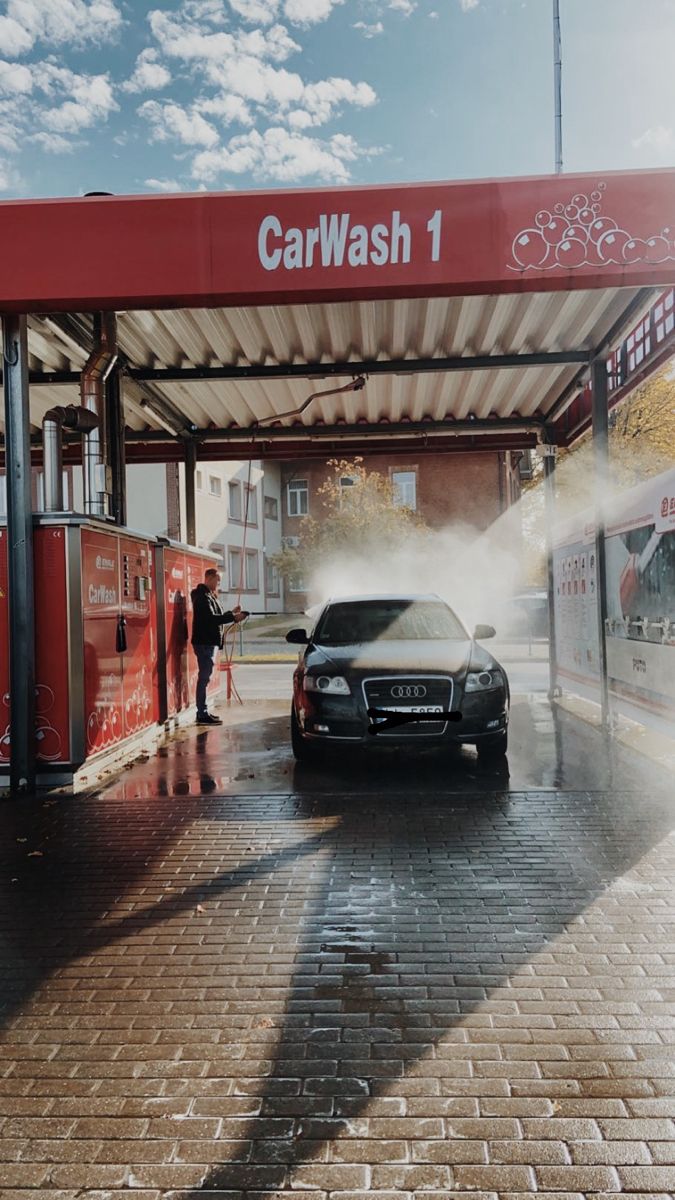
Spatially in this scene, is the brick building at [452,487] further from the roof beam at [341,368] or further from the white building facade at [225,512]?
the roof beam at [341,368]

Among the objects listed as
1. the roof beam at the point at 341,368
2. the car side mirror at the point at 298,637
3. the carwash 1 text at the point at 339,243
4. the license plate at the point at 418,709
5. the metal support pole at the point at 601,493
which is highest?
the roof beam at the point at 341,368

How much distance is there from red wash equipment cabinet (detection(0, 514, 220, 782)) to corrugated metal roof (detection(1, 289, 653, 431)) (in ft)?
7.22

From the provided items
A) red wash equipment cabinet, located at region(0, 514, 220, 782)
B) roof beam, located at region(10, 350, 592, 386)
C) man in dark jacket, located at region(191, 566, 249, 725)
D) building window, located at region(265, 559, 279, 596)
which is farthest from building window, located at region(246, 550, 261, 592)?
red wash equipment cabinet, located at region(0, 514, 220, 782)

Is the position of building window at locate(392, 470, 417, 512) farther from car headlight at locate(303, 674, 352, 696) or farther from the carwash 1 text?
the carwash 1 text

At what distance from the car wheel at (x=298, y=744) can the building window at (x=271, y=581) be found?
3596 cm

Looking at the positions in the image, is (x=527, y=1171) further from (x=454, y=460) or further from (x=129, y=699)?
(x=454, y=460)

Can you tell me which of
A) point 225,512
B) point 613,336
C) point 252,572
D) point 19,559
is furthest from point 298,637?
point 252,572

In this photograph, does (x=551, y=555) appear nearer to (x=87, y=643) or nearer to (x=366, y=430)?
(x=366, y=430)

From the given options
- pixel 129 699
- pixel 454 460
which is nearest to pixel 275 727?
pixel 129 699

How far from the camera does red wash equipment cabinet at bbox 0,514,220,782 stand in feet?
24.4

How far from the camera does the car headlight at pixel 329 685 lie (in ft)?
24.9

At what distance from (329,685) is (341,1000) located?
165 inches

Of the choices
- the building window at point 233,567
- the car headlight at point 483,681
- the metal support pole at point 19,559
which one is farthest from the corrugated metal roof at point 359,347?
the building window at point 233,567

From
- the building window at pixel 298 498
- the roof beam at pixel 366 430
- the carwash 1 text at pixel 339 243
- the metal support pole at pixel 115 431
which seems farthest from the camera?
the building window at pixel 298 498
